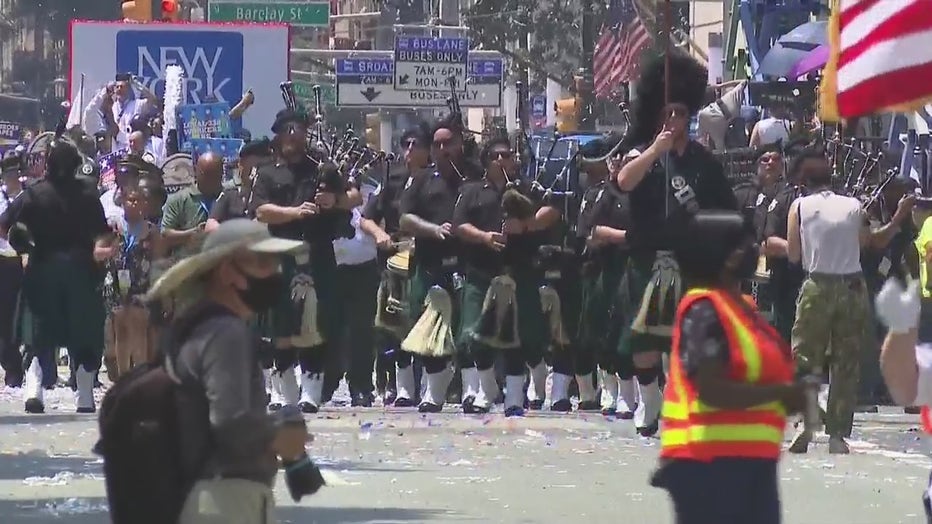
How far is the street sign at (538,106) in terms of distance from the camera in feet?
179

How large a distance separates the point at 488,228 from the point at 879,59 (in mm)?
8734

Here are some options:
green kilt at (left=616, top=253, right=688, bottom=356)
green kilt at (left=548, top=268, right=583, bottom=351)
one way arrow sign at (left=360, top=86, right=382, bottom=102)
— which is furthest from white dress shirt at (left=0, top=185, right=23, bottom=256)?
one way arrow sign at (left=360, top=86, right=382, bottom=102)

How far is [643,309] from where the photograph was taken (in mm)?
14602

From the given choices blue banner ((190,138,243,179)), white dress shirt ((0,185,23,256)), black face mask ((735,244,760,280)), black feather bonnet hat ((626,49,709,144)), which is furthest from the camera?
blue banner ((190,138,243,179))

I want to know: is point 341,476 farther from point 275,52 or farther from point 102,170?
point 275,52

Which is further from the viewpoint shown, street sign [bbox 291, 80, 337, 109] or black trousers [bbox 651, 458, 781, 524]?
street sign [bbox 291, 80, 337, 109]

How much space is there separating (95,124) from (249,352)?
22.7m

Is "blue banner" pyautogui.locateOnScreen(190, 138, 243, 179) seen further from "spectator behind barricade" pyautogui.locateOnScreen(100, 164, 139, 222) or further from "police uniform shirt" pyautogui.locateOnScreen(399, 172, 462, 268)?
"police uniform shirt" pyautogui.locateOnScreen(399, 172, 462, 268)

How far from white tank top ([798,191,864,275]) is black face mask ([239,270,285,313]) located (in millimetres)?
7907

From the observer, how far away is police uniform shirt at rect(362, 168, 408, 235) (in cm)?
1778

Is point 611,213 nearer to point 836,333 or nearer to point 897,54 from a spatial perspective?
point 836,333

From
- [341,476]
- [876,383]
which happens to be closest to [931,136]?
[876,383]

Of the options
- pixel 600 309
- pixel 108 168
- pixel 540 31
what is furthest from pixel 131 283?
pixel 540 31

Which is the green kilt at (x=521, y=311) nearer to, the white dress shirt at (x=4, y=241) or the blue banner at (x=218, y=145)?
the white dress shirt at (x=4, y=241)
